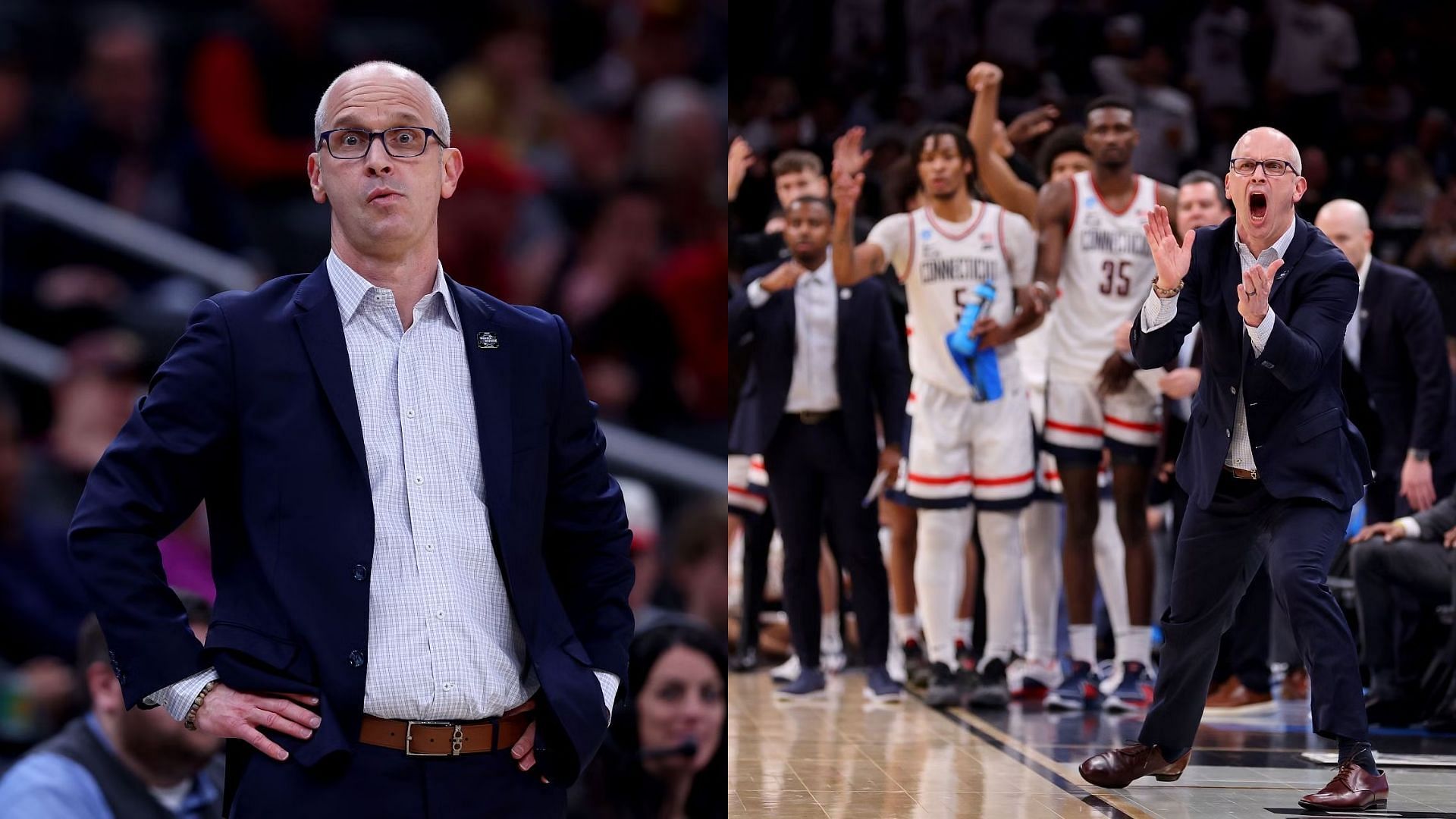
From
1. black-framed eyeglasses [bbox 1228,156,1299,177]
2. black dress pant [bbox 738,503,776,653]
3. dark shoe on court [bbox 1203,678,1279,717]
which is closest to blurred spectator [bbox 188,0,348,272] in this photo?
black dress pant [bbox 738,503,776,653]

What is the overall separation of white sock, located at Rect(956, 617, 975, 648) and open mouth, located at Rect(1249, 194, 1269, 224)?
2.33 metres

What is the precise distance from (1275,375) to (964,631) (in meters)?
2.57

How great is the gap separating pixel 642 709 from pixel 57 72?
345 centimetres

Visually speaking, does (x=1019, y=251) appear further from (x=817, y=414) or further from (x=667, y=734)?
(x=667, y=734)

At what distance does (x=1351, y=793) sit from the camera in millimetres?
3721

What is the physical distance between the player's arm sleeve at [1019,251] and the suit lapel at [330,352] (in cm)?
391

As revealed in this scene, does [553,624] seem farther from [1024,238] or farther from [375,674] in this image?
[1024,238]

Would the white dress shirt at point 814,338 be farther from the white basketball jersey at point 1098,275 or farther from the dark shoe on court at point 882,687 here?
the dark shoe on court at point 882,687

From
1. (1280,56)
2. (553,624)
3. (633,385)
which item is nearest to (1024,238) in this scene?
(633,385)

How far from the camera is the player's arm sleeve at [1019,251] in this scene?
5652mm

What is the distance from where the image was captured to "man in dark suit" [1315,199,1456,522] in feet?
17.5

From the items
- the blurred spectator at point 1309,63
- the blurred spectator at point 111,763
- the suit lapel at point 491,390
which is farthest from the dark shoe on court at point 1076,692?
the suit lapel at point 491,390

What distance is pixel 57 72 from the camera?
19.9 ft

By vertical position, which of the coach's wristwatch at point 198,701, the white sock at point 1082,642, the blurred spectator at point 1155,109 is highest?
the blurred spectator at point 1155,109
